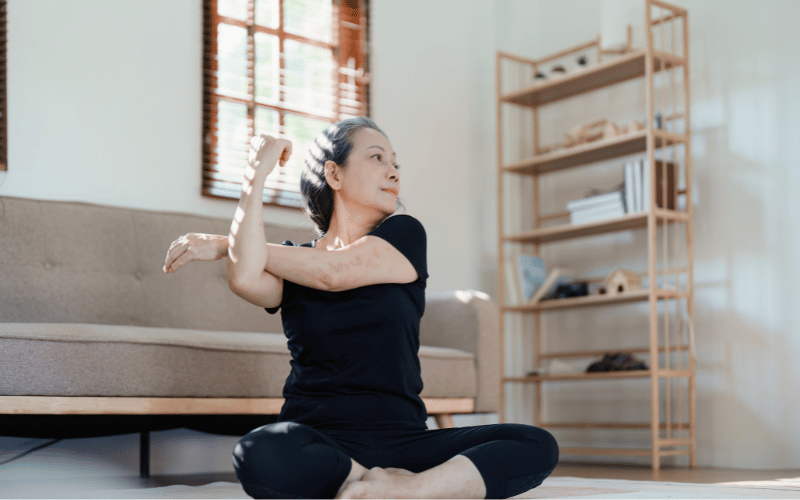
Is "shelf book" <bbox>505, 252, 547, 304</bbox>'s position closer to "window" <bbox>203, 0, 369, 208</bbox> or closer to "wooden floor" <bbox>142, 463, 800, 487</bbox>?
"wooden floor" <bbox>142, 463, 800, 487</bbox>

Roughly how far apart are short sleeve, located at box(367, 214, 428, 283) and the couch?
76 cm

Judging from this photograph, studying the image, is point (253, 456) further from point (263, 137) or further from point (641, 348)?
point (641, 348)

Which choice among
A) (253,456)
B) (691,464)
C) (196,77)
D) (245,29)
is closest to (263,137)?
(253,456)

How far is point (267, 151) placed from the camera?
1.43 m

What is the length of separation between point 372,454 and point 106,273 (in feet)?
4.72

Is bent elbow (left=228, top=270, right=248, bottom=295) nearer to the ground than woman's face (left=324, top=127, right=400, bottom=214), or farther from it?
nearer to the ground

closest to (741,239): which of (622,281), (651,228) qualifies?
(651,228)

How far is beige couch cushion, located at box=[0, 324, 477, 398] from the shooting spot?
177cm

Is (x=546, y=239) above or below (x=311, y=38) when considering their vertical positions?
below

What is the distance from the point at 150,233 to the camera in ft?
8.39

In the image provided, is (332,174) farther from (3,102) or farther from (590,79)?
(590,79)

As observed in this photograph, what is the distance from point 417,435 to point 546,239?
8.32 feet

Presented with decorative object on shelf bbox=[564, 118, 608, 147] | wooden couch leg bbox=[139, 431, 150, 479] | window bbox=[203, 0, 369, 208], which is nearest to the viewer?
wooden couch leg bbox=[139, 431, 150, 479]

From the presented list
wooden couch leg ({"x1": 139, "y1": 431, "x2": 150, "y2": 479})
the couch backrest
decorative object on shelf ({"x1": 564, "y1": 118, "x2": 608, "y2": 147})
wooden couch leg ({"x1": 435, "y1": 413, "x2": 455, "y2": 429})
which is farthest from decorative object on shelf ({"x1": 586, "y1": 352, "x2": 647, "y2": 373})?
wooden couch leg ({"x1": 139, "y1": 431, "x2": 150, "y2": 479})
